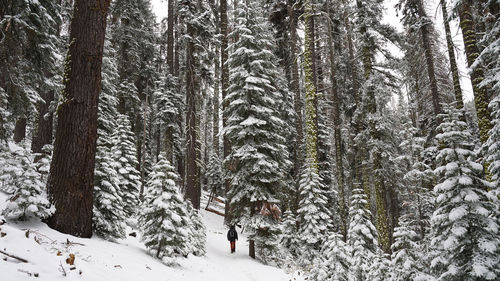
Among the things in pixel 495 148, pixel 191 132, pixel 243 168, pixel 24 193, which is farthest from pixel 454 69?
pixel 24 193

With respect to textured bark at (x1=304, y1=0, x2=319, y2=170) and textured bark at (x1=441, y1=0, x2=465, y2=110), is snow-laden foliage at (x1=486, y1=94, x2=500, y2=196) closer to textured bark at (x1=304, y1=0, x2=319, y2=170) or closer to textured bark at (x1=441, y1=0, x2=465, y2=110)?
textured bark at (x1=441, y1=0, x2=465, y2=110)

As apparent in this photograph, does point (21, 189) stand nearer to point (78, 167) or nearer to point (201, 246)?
point (78, 167)

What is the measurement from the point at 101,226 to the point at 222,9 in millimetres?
13667

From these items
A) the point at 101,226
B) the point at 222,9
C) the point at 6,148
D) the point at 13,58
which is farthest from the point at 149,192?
the point at 222,9

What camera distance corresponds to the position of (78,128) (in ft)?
20.7

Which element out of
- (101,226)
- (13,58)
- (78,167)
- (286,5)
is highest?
(286,5)

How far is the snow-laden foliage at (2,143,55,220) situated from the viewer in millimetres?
5664

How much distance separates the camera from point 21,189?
572cm

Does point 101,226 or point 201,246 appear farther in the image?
point 201,246

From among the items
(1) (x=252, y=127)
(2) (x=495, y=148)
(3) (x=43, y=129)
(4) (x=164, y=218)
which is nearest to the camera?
(2) (x=495, y=148)

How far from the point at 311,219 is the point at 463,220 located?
994cm

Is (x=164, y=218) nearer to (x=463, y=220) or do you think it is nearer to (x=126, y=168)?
(x=126, y=168)

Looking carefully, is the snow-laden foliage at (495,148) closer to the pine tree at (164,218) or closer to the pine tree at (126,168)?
the pine tree at (164,218)

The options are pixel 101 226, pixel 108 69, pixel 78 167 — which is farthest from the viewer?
pixel 108 69
